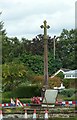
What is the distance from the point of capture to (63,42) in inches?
3327

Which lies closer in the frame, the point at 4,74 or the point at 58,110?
the point at 58,110

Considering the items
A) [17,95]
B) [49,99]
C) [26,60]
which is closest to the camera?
[49,99]

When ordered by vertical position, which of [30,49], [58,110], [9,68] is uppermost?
[30,49]

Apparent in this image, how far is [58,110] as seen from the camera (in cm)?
1748

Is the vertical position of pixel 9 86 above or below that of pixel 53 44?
below

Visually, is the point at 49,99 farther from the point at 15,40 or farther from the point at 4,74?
the point at 15,40

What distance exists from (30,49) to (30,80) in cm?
3513

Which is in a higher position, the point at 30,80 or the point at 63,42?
the point at 63,42

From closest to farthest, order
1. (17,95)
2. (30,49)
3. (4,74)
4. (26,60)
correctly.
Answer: (17,95)
(4,74)
(26,60)
(30,49)

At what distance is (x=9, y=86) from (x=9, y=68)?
1.87m

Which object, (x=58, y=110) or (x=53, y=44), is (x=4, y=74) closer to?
(x=58, y=110)

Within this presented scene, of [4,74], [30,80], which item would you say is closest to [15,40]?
[30,80]

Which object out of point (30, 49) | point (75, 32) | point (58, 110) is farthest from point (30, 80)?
point (75, 32)

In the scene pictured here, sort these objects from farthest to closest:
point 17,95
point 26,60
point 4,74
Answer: point 26,60
point 4,74
point 17,95
